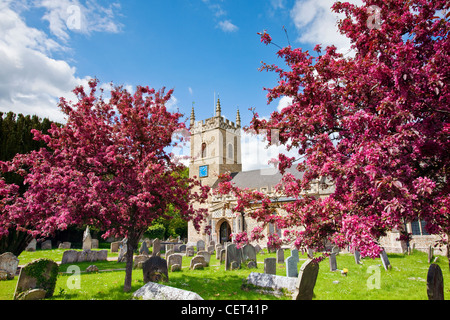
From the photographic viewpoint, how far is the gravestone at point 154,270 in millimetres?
8890

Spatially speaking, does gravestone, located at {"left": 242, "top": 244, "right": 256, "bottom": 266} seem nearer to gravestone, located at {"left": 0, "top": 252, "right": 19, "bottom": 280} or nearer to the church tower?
gravestone, located at {"left": 0, "top": 252, "right": 19, "bottom": 280}

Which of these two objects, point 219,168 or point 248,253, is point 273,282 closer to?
point 248,253

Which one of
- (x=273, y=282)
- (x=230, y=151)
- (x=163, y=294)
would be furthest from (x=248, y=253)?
(x=230, y=151)

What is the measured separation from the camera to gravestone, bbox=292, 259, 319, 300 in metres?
6.60

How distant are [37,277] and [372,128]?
891cm

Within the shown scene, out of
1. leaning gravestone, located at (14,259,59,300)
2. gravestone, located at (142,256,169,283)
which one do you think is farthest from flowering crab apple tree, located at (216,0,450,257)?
leaning gravestone, located at (14,259,59,300)

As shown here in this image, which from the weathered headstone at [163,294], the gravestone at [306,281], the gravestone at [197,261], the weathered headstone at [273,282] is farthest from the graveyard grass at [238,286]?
the gravestone at [197,261]

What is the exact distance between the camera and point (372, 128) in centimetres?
410

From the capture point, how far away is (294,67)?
540 centimetres

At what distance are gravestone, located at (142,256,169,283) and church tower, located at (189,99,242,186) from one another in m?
27.7

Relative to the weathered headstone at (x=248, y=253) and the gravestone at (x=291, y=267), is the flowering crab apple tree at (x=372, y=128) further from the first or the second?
the weathered headstone at (x=248, y=253)
